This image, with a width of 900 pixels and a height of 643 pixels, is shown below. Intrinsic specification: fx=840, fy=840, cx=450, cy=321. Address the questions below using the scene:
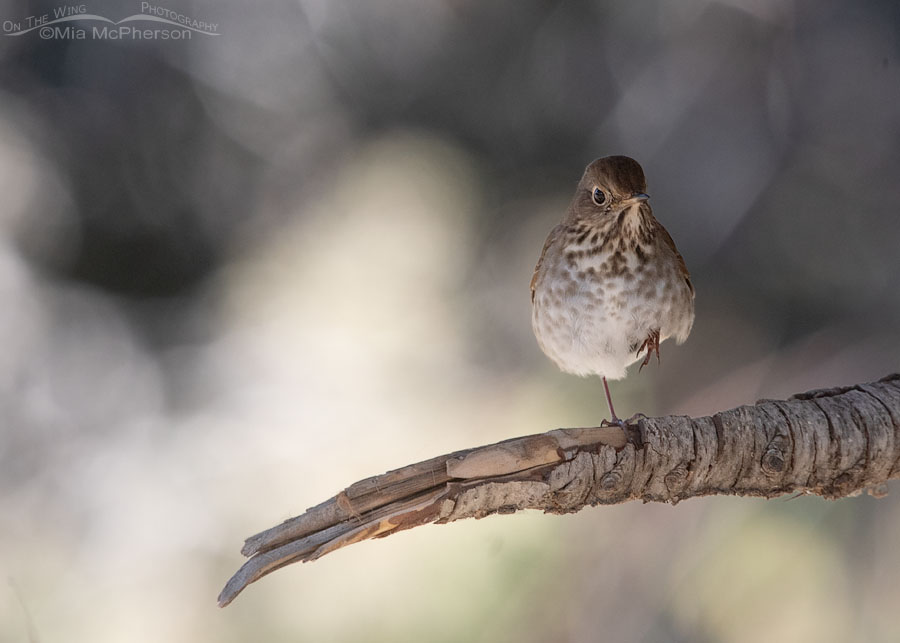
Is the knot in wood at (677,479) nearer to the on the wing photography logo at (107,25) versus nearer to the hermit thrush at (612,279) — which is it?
the hermit thrush at (612,279)

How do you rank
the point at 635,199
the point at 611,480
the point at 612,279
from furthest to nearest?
the point at 612,279
the point at 635,199
the point at 611,480

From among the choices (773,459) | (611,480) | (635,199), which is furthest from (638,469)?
(635,199)

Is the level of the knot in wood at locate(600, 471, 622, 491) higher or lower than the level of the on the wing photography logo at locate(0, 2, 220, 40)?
lower

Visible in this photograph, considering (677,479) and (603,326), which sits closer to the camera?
(677,479)

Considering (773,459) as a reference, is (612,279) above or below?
above

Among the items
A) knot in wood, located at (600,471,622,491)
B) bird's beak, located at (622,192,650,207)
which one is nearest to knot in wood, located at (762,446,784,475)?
knot in wood, located at (600,471,622,491)

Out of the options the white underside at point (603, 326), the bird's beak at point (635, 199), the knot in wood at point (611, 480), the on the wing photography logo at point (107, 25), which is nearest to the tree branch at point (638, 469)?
the knot in wood at point (611, 480)

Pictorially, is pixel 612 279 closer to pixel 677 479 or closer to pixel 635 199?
pixel 635 199

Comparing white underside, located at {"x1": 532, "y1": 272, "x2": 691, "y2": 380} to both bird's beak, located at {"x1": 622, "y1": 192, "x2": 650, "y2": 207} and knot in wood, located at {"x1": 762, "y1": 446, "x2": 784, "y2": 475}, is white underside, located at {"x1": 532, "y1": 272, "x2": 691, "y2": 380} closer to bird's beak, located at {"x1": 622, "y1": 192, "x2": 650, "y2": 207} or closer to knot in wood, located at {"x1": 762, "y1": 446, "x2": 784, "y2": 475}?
bird's beak, located at {"x1": 622, "y1": 192, "x2": 650, "y2": 207}
